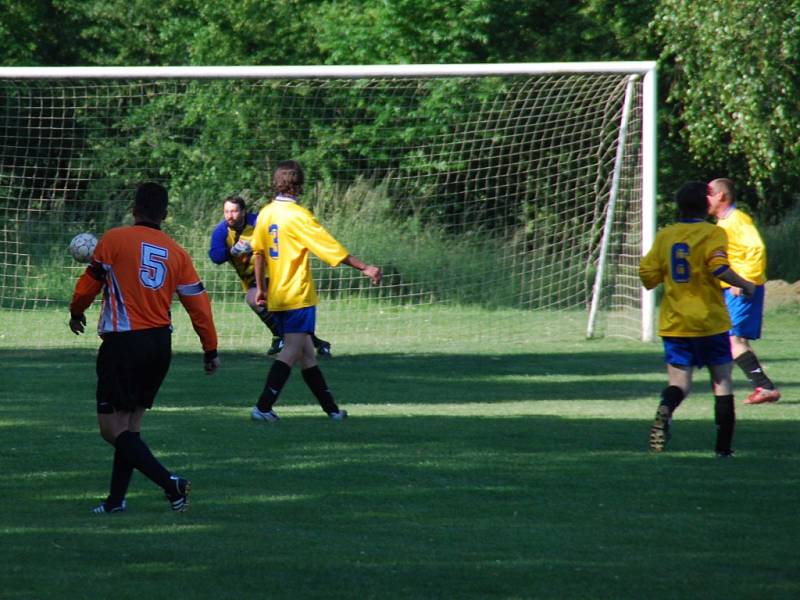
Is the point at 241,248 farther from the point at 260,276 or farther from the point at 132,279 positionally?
the point at 132,279

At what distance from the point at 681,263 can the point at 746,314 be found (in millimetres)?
2918

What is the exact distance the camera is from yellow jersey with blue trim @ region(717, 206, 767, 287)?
34.2 ft

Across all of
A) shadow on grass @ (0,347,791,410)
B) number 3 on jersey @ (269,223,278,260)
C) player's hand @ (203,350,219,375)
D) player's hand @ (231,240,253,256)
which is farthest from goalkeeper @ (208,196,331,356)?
player's hand @ (203,350,219,375)

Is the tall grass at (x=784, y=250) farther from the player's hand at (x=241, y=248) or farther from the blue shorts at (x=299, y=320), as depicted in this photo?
the blue shorts at (x=299, y=320)

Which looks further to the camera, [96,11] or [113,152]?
[96,11]

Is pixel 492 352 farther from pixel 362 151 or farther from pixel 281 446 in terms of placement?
pixel 281 446

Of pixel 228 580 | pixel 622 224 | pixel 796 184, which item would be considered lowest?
pixel 228 580

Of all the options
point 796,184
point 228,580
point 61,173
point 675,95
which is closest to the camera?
point 228,580

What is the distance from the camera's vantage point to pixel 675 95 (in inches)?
974

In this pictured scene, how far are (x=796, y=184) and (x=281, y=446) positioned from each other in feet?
67.0

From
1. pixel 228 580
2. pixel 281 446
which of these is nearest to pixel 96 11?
pixel 281 446

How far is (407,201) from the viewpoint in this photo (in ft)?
58.4

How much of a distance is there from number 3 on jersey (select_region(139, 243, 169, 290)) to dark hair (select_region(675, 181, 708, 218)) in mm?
3296

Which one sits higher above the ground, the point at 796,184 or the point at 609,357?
the point at 796,184
